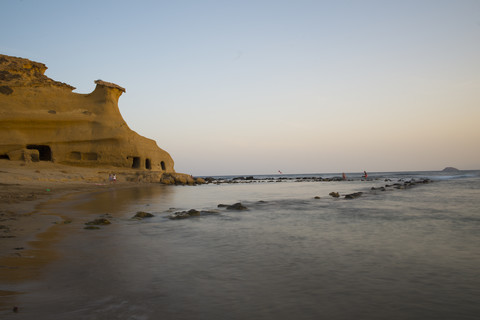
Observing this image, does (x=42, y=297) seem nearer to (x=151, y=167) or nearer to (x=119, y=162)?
(x=119, y=162)

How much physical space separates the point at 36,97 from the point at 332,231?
3830cm

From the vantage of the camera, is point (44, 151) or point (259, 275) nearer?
point (259, 275)

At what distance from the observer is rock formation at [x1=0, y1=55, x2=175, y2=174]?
31.5 metres

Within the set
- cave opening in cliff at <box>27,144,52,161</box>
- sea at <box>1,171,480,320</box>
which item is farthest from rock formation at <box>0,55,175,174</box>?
sea at <box>1,171,480,320</box>

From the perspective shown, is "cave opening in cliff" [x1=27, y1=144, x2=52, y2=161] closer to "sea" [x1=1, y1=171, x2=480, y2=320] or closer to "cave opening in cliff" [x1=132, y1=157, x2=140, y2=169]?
"cave opening in cliff" [x1=132, y1=157, x2=140, y2=169]

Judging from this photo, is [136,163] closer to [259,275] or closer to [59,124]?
[59,124]

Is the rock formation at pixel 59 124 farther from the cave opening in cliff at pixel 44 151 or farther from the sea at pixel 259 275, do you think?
the sea at pixel 259 275

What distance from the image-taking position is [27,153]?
29.5m

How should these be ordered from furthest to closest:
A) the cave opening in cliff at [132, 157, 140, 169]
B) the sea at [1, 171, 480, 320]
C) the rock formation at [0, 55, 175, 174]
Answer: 1. the cave opening in cliff at [132, 157, 140, 169]
2. the rock formation at [0, 55, 175, 174]
3. the sea at [1, 171, 480, 320]

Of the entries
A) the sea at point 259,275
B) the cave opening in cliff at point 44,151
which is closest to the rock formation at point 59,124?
the cave opening in cliff at point 44,151

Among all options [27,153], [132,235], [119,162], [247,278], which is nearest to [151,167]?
[119,162]

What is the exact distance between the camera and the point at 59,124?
33938 mm

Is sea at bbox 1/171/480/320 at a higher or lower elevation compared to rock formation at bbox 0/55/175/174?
lower

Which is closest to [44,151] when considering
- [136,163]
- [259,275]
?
[136,163]
